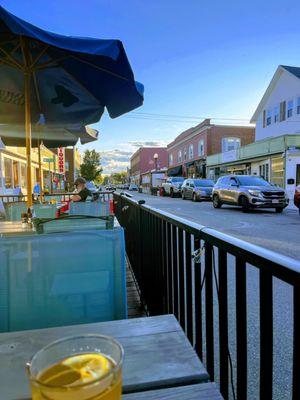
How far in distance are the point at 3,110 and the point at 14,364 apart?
4696 millimetres

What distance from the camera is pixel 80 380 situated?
2.53 ft

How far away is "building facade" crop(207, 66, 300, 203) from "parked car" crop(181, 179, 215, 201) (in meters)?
4.49

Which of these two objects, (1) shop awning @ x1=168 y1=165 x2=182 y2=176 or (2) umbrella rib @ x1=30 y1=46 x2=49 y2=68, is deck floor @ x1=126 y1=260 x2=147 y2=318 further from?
(1) shop awning @ x1=168 y1=165 x2=182 y2=176

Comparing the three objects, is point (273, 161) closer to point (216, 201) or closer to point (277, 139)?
point (277, 139)

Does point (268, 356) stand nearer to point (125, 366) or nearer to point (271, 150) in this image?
point (125, 366)

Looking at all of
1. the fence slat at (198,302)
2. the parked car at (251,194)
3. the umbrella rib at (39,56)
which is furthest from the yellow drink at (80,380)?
the parked car at (251,194)

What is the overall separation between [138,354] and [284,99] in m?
26.7

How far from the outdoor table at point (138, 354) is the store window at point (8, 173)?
1819 cm

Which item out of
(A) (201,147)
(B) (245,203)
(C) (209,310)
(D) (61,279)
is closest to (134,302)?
(D) (61,279)

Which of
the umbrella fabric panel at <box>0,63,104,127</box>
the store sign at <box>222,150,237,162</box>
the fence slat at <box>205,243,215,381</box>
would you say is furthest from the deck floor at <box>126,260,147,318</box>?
the store sign at <box>222,150,237,162</box>

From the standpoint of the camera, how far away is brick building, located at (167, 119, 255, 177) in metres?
36.6

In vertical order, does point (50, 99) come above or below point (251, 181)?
above

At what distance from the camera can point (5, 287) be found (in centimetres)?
203

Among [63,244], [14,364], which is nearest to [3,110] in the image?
[63,244]
